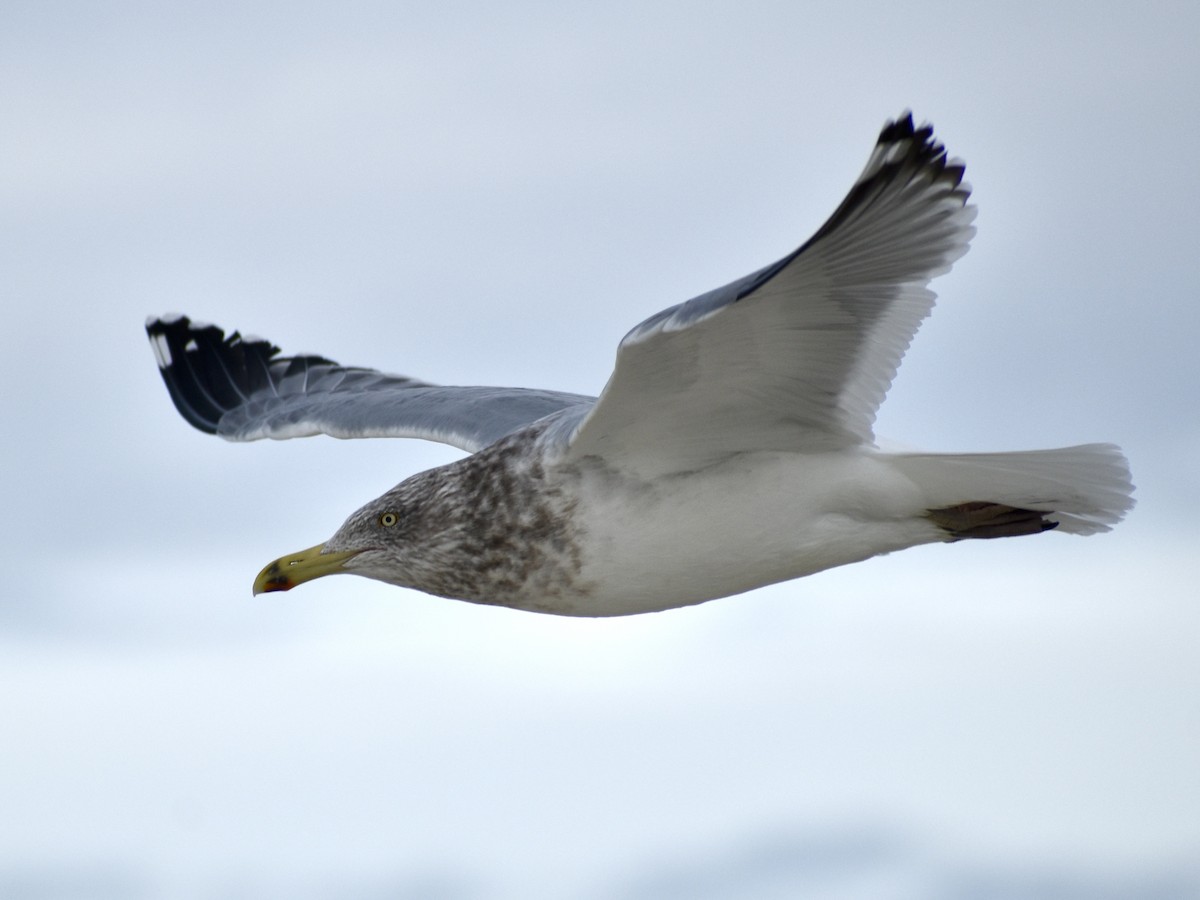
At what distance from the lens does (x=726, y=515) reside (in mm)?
6527

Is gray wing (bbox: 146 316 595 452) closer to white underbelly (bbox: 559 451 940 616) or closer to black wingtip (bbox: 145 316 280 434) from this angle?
black wingtip (bbox: 145 316 280 434)

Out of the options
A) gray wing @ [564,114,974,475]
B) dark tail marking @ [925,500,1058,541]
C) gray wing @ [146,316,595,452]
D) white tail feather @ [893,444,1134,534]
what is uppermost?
gray wing @ [146,316,595,452]

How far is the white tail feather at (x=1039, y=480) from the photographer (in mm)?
6477

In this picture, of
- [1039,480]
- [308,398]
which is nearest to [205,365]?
[308,398]

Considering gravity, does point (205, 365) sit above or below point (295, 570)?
above

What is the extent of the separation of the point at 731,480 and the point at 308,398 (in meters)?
4.07

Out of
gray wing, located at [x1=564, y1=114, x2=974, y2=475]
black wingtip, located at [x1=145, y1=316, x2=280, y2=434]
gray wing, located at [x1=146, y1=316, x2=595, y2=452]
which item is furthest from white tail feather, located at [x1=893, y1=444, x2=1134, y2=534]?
black wingtip, located at [x1=145, y1=316, x2=280, y2=434]

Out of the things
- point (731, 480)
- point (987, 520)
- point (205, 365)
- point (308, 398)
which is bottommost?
point (987, 520)

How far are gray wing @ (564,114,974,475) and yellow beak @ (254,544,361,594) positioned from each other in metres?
1.37

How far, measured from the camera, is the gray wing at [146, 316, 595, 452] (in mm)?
8297

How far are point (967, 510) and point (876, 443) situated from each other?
429 millimetres

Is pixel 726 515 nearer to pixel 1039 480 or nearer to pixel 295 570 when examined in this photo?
pixel 1039 480

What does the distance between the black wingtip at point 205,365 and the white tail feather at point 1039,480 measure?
4.98 metres

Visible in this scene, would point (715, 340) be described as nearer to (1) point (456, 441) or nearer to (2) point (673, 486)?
(2) point (673, 486)
